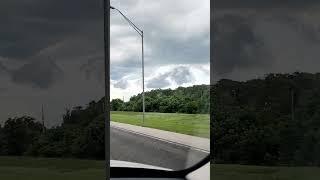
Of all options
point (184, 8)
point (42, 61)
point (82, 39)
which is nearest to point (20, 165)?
point (42, 61)

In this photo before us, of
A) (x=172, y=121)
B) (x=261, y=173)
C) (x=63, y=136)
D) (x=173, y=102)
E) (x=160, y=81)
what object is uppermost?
(x=160, y=81)

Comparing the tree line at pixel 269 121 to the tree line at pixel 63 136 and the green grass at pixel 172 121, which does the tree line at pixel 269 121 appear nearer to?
the green grass at pixel 172 121

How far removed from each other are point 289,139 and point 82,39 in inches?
77.2

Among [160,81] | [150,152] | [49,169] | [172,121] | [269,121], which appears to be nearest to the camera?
[269,121]

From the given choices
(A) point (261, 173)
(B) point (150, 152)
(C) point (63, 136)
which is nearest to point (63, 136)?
(C) point (63, 136)

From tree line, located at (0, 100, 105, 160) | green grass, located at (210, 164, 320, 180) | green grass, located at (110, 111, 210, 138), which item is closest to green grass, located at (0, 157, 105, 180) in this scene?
tree line, located at (0, 100, 105, 160)

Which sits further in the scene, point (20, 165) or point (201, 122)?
point (201, 122)

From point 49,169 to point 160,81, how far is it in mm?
1397

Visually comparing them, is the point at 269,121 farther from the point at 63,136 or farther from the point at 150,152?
the point at 63,136

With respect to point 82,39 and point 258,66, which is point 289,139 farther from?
point 82,39

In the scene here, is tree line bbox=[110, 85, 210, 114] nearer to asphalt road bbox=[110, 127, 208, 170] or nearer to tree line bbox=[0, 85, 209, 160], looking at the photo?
asphalt road bbox=[110, 127, 208, 170]

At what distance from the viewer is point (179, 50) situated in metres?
4.81

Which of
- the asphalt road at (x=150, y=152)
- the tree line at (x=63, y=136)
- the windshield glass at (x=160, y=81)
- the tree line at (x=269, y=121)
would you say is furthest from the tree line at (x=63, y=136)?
the tree line at (x=269, y=121)

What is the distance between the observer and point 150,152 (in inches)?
191
